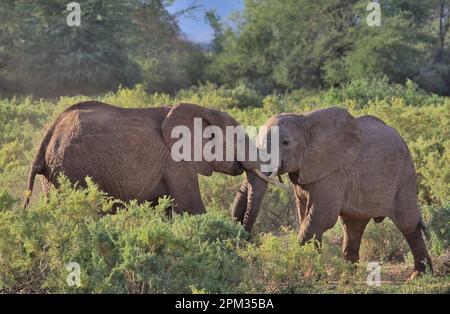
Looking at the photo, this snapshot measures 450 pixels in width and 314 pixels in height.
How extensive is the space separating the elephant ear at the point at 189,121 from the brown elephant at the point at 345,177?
47 centimetres

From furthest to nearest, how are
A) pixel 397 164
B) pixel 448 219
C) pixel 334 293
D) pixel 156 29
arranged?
1. pixel 156 29
2. pixel 448 219
3. pixel 397 164
4. pixel 334 293

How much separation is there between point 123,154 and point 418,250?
9.00 ft

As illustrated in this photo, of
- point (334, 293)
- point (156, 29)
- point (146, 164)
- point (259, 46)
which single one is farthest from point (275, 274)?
point (156, 29)

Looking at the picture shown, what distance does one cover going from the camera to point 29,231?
5.95 metres

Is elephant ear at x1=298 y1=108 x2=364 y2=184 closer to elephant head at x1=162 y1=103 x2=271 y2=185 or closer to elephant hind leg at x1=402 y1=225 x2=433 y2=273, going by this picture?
elephant head at x1=162 y1=103 x2=271 y2=185

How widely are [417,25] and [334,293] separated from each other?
81.5ft

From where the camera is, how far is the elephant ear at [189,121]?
7562 millimetres

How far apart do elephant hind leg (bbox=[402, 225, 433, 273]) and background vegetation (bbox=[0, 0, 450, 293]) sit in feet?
0.60

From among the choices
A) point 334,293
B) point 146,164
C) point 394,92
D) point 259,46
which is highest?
point 259,46

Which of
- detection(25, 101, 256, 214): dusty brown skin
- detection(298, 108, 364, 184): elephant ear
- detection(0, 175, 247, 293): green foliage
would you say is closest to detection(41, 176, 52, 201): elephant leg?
detection(25, 101, 256, 214): dusty brown skin

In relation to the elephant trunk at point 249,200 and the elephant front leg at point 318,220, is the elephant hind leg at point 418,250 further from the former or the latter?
the elephant trunk at point 249,200

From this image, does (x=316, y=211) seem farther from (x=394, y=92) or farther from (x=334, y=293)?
(x=394, y=92)

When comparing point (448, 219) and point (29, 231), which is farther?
point (448, 219)

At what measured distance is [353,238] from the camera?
26.0ft
